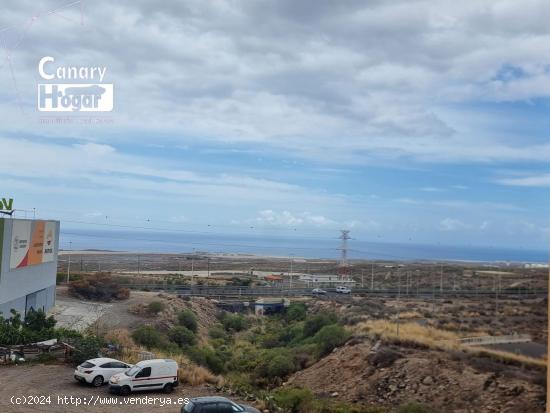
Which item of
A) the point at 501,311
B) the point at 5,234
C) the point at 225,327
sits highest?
the point at 5,234

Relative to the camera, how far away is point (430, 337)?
1070 inches

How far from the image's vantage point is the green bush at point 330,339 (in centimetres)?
2780

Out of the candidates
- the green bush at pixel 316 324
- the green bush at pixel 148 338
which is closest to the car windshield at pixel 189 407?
the green bush at pixel 148 338

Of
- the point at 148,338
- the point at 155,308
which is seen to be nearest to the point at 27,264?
the point at 148,338

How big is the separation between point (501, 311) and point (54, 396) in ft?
80.5

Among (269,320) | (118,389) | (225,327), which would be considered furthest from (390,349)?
(269,320)

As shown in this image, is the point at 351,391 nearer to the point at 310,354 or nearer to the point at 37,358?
the point at 310,354

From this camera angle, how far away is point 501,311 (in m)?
30.9

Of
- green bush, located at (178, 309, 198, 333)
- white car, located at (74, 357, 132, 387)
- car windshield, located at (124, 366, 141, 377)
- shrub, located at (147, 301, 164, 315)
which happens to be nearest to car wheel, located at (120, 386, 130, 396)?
car windshield, located at (124, 366, 141, 377)

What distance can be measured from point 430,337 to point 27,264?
22853 mm

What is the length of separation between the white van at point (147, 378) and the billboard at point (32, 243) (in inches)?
580

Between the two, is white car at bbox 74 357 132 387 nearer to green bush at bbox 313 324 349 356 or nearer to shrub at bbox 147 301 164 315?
green bush at bbox 313 324 349 356

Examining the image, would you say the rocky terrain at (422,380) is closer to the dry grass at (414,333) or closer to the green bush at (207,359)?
the dry grass at (414,333)

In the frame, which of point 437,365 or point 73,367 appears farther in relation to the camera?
point 437,365
